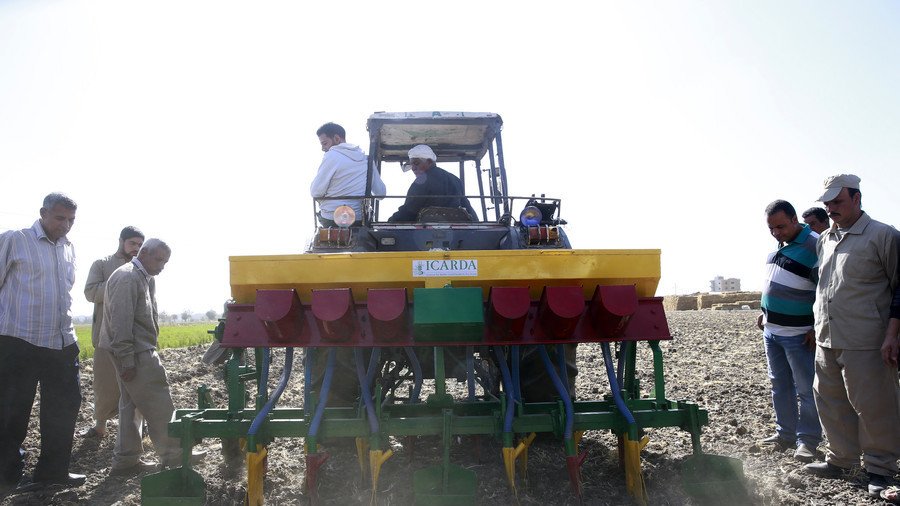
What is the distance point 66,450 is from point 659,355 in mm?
4107

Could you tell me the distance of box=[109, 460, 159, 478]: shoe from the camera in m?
4.40

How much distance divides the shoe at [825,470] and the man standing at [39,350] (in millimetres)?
5020

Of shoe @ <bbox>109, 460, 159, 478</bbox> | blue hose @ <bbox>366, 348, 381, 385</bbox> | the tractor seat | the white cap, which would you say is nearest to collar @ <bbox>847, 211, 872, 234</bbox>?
the tractor seat

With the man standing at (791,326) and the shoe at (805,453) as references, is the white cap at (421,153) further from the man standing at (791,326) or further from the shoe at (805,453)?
the shoe at (805,453)

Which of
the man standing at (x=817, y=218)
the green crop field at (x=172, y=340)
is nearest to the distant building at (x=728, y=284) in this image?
the green crop field at (x=172, y=340)

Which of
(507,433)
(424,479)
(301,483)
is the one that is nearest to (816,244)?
(507,433)

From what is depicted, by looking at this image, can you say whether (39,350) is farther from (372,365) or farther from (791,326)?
(791,326)

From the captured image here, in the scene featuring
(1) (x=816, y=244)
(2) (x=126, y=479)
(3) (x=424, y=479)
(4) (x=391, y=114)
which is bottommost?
(2) (x=126, y=479)

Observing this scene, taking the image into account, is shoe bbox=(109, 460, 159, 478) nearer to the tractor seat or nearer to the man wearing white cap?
the man wearing white cap

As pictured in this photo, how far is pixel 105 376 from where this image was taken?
202 inches

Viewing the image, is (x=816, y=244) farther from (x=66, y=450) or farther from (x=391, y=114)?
(x=66, y=450)

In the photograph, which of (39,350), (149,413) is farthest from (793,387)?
(39,350)

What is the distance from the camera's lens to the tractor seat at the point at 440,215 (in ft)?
16.3

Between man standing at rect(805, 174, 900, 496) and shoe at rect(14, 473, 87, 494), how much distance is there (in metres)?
5.03
